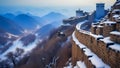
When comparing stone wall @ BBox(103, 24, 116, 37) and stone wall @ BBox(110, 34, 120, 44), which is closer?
stone wall @ BBox(110, 34, 120, 44)

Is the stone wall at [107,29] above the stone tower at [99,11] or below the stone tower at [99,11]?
above

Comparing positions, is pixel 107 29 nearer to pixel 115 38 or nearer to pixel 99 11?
pixel 115 38

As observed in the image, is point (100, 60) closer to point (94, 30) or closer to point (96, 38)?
point (96, 38)

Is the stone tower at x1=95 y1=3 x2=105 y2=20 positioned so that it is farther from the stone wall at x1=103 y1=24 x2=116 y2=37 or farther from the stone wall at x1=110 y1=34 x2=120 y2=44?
the stone wall at x1=110 y1=34 x2=120 y2=44

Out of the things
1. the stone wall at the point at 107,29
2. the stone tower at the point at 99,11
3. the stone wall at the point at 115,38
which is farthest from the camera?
the stone tower at the point at 99,11

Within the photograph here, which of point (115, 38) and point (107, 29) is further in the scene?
point (107, 29)

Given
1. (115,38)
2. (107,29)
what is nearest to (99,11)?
(107,29)

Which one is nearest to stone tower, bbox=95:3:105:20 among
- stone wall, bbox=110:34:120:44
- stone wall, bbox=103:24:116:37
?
stone wall, bbox=103:24:116:37

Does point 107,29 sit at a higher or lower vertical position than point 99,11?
higher

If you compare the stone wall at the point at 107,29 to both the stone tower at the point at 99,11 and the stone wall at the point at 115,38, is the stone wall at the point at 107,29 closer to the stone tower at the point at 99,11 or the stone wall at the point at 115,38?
the stone wall at the point at 115,38

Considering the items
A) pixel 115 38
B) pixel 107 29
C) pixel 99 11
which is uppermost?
pixel 115 38

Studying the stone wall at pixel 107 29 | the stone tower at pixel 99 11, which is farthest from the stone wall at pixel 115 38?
the stone tower at pixel 99 11
